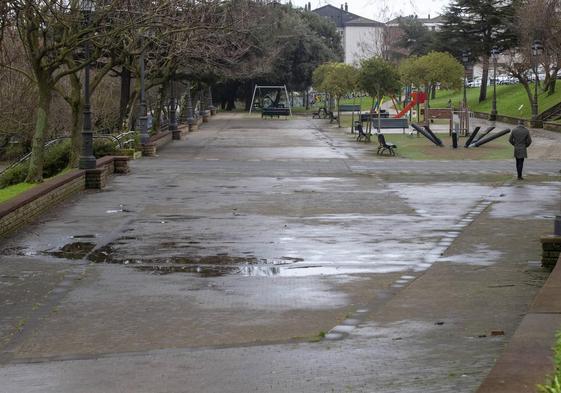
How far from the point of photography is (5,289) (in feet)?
42.6

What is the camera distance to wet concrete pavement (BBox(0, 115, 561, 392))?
8719mm

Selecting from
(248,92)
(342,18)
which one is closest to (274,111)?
(248,92)

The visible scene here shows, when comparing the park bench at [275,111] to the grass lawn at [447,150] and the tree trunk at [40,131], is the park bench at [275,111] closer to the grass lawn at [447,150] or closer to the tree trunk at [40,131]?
the grass lawn at [447,150]

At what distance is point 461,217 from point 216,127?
153ft

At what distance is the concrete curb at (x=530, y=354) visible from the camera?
6020 mm

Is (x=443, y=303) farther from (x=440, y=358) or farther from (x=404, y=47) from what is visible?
(x=404, y=47)

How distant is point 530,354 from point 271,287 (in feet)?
20.4

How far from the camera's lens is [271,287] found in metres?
12.9

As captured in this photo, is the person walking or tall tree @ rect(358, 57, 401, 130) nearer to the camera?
the person walking

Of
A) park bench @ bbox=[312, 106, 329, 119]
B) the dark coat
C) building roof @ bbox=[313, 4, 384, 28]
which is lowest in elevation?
park bench @ bbox=[312, 106, 329, 119]

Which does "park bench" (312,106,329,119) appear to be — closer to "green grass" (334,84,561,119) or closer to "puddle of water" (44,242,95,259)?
"green grass" (334,84,561,119)

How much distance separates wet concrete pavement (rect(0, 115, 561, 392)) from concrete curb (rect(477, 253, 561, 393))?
532 mm

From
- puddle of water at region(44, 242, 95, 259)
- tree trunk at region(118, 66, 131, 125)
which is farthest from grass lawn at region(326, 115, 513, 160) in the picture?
puddle of water at region(44, 242, 95, 259)

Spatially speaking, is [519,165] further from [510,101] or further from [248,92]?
[248,92]
